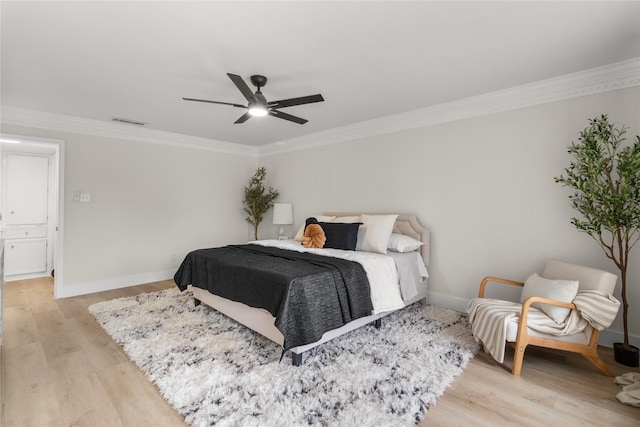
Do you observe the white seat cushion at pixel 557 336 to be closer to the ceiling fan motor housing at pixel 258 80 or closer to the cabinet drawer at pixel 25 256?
the ceiling fan motor housing at pixel 258 80

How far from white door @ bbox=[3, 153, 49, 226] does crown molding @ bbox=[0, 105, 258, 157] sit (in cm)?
187

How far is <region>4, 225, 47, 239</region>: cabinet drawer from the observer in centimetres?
511

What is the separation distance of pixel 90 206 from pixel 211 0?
12.8ft

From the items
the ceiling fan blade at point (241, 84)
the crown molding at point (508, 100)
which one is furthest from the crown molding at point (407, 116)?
the ceiling fan blade at point (241, 84)

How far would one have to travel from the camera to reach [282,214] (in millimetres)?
5359

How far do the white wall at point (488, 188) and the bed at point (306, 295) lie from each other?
0.91 ft

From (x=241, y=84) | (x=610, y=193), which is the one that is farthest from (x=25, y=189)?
(x=610, y=193)

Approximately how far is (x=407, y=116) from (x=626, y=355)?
10.5 feet

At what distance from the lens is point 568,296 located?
7.76 feet

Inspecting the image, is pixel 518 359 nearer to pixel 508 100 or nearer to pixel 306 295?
pixel 306 295

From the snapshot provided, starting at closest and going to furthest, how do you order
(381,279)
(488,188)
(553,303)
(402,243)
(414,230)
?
(553,303) < (381,279) < (488,188) < (402,243) < (414,230)

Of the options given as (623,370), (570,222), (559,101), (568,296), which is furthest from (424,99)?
(623,370)

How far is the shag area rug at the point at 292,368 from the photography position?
6.11 ft

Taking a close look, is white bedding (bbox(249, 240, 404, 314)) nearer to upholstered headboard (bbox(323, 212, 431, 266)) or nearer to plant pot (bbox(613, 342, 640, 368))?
upholstered headboard (bbox(323, 212, 431, 266))
